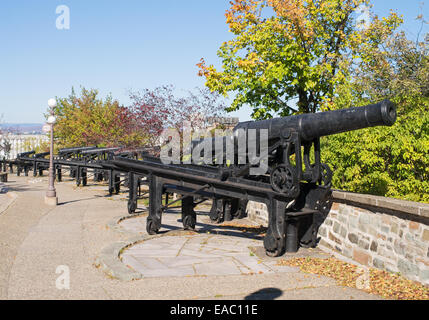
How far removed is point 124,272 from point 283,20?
1267cm

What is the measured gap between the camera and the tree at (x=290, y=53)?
15.2m

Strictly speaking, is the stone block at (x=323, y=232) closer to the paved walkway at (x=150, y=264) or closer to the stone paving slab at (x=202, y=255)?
the paved walkway at (x=150, y=264)

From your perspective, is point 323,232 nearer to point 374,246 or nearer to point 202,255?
point 374,246

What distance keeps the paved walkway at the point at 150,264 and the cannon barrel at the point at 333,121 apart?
2300mm

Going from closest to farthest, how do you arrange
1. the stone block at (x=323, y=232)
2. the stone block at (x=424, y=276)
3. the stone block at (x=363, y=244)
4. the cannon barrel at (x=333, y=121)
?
1. the stone block at (x=424, y=276)
2. the cannon barrel at (x=333, y=121)
3. the stone block at (x=363, y=244)
4. the stone block at (x=323, y=232)

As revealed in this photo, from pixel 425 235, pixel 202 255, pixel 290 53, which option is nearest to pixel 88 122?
pixel 290 53

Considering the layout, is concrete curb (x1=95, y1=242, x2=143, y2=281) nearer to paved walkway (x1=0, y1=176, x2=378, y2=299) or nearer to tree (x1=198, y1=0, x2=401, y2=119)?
paved walkway (x1=0, y1=176, x2=378, y2=299)

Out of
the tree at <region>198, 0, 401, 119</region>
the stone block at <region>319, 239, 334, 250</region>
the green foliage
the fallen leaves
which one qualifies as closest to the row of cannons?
the stone block at <region>319, 239, 334, 250</region>

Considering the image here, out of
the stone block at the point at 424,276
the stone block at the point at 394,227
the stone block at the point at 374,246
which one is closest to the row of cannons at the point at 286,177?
the stone block at the point at 374,246

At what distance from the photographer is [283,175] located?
7.09 m

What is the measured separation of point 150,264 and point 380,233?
3.76 meters

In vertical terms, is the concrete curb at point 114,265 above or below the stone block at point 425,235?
below
